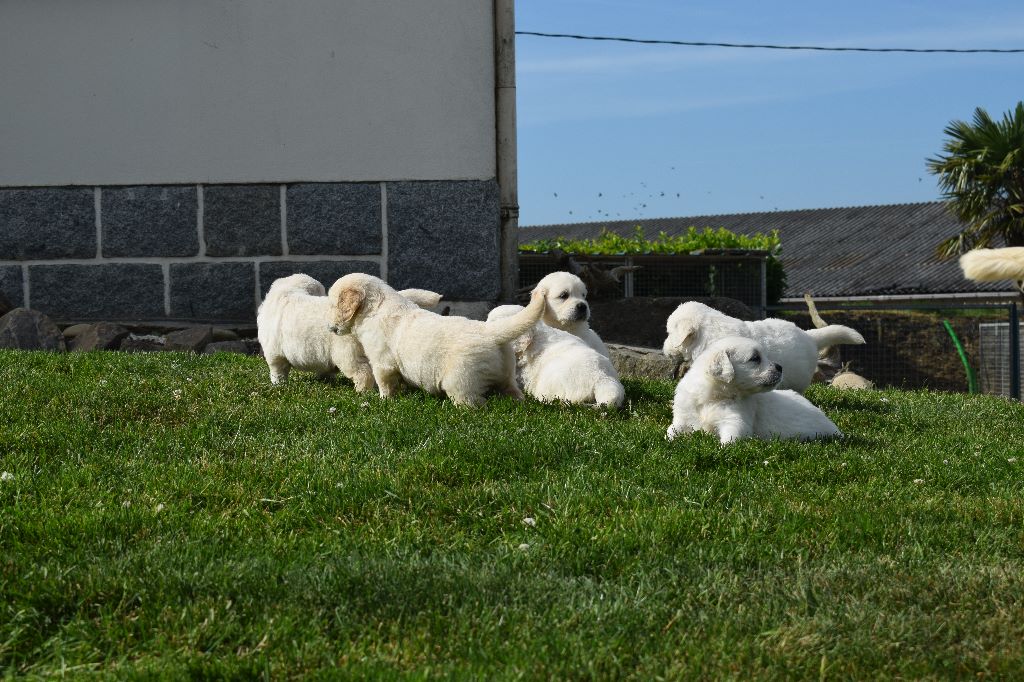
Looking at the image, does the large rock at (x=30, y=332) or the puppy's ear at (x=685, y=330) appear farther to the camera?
the large rock at (x=30, y=332)

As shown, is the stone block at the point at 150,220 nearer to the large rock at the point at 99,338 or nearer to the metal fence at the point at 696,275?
the large rock at the point at 99,338

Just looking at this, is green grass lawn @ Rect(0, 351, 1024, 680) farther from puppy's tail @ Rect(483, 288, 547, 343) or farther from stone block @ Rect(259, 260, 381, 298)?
stone block @ Rect(259, 260, 381, 298)

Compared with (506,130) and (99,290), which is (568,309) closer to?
(506,130)

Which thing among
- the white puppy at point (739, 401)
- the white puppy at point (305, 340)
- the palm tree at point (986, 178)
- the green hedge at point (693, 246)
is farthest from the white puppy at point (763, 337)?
the palm tree at point (986, 178)

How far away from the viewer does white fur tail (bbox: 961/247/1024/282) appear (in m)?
4.89

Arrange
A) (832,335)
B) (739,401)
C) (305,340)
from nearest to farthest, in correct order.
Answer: (739,401)
(305,340)
(832,335)

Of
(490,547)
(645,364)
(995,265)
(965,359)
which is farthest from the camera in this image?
(965,359)

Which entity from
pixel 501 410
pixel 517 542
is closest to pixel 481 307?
pixel 501 410

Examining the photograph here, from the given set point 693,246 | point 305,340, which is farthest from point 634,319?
point 305,340

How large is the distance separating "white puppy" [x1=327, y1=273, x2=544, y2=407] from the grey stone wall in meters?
3.94

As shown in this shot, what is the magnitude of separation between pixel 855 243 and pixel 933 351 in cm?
2572

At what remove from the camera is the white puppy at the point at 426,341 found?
656 cm

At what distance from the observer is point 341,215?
36.8 ft

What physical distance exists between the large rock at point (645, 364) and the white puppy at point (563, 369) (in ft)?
7.51
